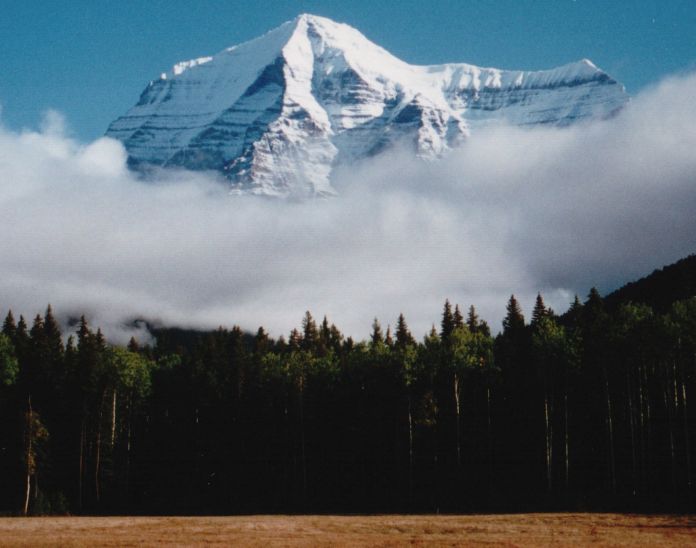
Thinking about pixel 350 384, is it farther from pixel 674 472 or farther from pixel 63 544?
pixel 63 544

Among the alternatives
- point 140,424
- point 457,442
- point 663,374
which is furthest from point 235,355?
point 663,374

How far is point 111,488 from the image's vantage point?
292 feet

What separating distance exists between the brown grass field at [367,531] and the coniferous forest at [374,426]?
30.0 ft

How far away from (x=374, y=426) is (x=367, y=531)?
3194 cm

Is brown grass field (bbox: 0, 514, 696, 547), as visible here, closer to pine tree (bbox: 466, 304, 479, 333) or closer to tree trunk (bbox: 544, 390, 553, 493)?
tree trunk (bbox: 544, 390, 553, 493)

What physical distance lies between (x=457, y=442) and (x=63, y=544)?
4014 cm

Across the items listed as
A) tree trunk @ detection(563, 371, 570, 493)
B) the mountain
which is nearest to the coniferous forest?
tree trunk @ detection(563, 371, 570, 493)

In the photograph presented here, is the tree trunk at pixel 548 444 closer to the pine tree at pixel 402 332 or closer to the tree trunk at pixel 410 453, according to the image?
the tree trunk at pixel 410 453

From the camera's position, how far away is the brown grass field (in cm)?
4725

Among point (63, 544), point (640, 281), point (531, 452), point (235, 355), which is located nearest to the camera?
point (63, 544)

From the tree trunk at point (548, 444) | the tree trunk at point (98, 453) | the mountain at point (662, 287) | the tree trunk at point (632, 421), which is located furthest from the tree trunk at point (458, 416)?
the mountain at point (662, 287)

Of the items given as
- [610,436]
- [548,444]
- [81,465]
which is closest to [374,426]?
[548,444]

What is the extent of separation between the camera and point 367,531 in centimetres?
5316

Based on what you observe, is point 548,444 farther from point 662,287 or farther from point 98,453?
point 662,287
